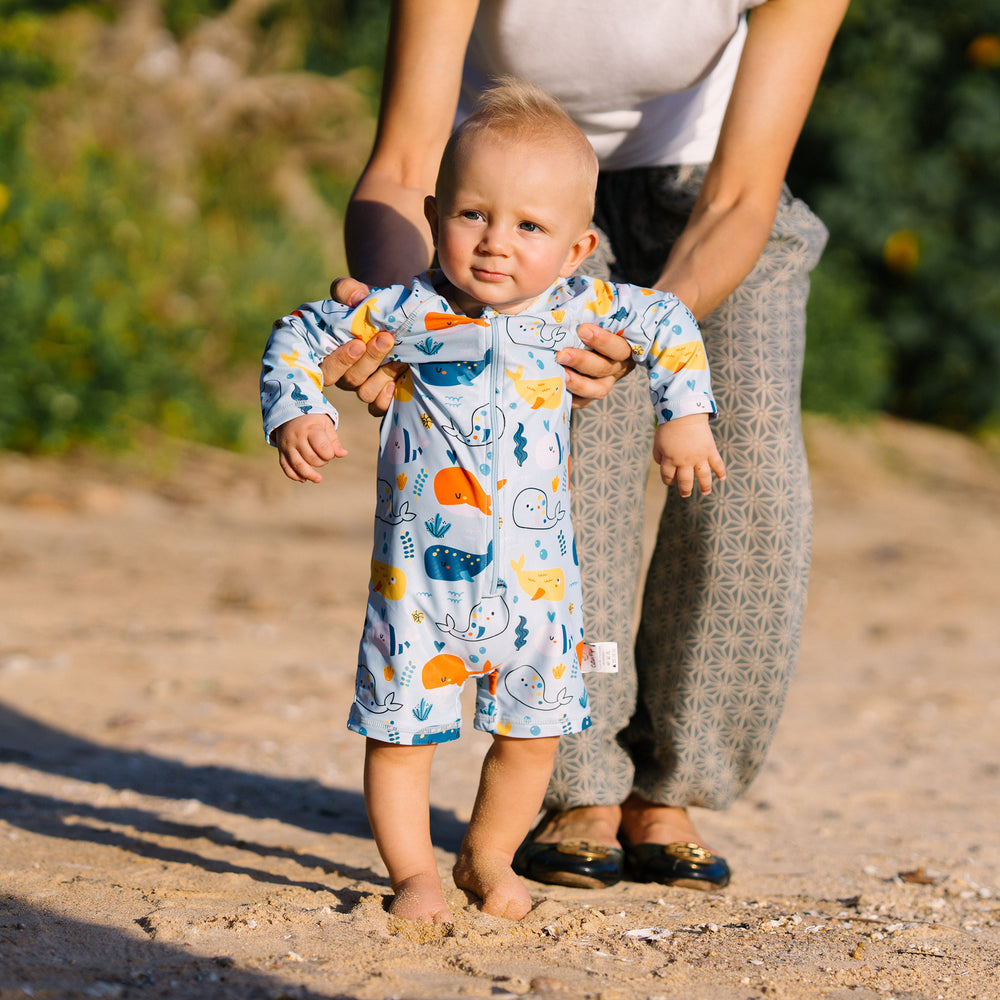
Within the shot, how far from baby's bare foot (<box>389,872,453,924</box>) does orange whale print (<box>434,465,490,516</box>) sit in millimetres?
579

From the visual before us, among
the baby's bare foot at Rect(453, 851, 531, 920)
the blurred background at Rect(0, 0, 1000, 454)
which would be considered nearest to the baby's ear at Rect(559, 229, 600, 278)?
the baby's bare foot at Rect(453, 851, 531, 920)

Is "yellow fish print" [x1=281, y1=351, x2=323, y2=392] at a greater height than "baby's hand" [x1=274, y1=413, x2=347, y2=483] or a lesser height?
greater

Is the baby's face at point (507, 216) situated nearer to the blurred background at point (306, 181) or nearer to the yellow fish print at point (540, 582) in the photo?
the yellow fish print at point (540, 582)

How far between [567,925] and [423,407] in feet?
2.78

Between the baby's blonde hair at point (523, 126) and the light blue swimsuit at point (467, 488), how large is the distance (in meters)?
0.18

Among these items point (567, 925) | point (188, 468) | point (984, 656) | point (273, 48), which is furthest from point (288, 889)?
point (273, 48)

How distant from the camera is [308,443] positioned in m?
1.77

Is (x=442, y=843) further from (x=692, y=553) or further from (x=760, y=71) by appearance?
(x=760, y=71)

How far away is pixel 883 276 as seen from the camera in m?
9.64

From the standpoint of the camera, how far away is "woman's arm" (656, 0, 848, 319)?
218 cm

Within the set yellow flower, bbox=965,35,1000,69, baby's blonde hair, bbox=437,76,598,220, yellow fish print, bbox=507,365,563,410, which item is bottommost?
yellow fish print, bbox=507,365,563,410

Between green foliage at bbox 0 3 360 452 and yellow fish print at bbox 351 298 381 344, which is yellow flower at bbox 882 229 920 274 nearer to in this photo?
green foliage at bbox 0 3 360 452

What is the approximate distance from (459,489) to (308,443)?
0.76ft

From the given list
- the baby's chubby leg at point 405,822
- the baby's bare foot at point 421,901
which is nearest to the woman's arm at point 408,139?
the baby's chubby leg at point 405,822
